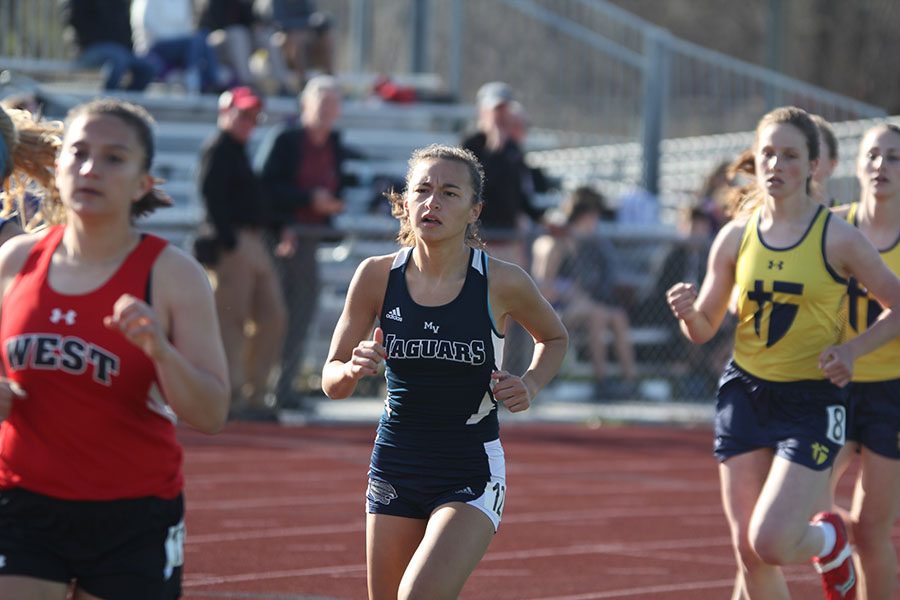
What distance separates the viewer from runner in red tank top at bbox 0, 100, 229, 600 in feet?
13.0

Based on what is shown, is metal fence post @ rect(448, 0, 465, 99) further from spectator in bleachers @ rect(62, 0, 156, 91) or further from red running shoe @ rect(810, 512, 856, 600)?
red running shoe @ rect(810, 512, 856, 600)

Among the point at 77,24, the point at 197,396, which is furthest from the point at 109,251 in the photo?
the point at 77,24

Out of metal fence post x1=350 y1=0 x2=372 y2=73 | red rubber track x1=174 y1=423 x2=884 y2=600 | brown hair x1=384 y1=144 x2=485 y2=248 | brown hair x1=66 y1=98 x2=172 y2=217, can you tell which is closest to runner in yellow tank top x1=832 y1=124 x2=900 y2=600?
red rubber track x1=174 y1=423 x2=884 y2=600

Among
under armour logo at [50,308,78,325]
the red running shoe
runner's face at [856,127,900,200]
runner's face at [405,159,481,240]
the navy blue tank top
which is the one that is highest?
runner's face at [856,127,900,200]

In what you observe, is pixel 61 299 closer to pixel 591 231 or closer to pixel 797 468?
pixel 797 468

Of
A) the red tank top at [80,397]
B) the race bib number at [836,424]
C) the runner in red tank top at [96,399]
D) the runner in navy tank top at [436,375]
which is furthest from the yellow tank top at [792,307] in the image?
the red tank top at [80,397]

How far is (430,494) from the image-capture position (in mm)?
5027

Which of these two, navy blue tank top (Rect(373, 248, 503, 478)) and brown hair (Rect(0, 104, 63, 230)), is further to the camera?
brown hair (Rect(0, 104, 63, 230))

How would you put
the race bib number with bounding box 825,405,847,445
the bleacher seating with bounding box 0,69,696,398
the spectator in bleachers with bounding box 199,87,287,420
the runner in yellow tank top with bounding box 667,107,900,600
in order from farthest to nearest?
1. the bleacher seating with bounding box 0,69,696,398
2. the spectator in bleachers with bounding box 199,87,287,420
3. the race bib number with bounding box 825,405,847,445
4. the runner in yellow tank top with bounding box 667,107,900,600

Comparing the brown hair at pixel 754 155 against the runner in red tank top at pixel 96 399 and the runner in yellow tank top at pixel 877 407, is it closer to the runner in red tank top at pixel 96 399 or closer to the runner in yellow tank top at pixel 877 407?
the runner in yellow tank top at pixel 877 407

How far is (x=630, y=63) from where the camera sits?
58.2ft

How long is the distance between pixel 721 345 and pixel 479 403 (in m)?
9.38

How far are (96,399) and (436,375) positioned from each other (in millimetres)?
1364

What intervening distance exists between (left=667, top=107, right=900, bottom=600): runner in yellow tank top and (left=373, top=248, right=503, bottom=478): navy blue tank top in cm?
99
